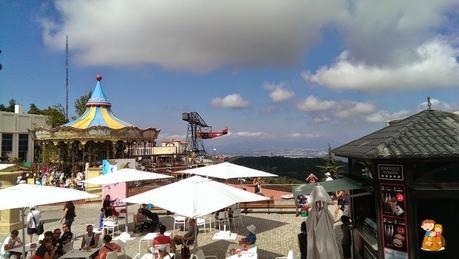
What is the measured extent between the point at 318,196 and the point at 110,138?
25.5m

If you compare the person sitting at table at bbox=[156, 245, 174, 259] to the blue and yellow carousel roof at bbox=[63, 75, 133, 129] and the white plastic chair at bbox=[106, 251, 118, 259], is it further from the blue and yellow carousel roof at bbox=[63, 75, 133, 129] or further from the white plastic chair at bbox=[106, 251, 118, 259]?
the blue and yellow carousel roof at bbox=[63, 75, 133, 129]

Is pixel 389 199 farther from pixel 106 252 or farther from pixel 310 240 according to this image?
pixel 106 252

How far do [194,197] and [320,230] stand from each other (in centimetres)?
255

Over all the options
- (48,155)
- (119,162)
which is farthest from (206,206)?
(48,155)

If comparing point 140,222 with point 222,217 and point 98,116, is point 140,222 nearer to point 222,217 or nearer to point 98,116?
point 222,217

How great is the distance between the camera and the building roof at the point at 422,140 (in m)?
6.44

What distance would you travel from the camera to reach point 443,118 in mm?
7906

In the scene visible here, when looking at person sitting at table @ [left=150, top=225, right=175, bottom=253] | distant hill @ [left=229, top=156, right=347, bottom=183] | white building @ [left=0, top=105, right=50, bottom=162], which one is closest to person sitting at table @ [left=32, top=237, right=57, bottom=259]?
person sitting at table @ [left=150, top=225, right=175, bottom=253]

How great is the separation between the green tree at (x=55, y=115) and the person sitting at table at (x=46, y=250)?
4572 centimetres

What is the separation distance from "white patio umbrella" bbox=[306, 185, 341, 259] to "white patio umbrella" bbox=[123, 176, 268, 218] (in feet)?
5.30

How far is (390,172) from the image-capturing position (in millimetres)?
6910

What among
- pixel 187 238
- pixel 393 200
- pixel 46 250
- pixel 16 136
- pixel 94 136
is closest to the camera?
pixel 393 200

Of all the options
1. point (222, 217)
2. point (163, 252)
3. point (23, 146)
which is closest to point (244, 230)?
point (222, 217)

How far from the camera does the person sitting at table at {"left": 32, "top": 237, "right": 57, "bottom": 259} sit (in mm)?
8040
